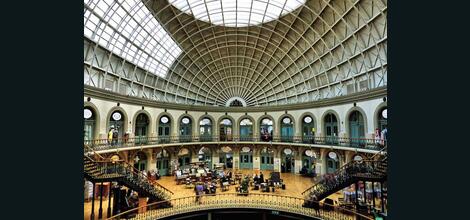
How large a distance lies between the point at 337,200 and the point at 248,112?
→ 54.4 feet

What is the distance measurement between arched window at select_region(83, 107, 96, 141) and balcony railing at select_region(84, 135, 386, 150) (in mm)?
699

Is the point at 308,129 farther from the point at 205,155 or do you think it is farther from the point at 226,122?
the point at 205,155

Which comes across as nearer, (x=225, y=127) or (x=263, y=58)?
(x=225, y=127)

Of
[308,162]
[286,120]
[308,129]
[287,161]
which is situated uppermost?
[286,120]

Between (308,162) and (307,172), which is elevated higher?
(308,162)

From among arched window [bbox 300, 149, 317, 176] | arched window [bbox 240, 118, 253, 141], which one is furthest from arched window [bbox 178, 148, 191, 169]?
arched window [bbox 300, 149, 317, 176]

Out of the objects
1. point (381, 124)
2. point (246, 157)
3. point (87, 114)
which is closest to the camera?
point (381, 124)

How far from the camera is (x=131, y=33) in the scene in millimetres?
21672

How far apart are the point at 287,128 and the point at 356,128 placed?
9.82 m

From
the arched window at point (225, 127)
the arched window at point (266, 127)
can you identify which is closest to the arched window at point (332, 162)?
the arched window at point (266, 127)

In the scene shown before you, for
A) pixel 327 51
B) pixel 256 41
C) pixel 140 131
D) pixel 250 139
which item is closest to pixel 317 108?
pixel 327 51

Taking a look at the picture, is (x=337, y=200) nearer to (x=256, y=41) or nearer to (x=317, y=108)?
(x=317, y=108)

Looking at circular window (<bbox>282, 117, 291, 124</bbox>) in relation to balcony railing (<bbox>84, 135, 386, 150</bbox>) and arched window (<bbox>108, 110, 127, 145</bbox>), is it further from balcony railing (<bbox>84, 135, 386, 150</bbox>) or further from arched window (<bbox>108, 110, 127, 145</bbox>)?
arched window (<bbox>108, 110, 127, 145</bbox>)

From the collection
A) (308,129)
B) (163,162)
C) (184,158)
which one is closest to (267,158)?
(308,129)
